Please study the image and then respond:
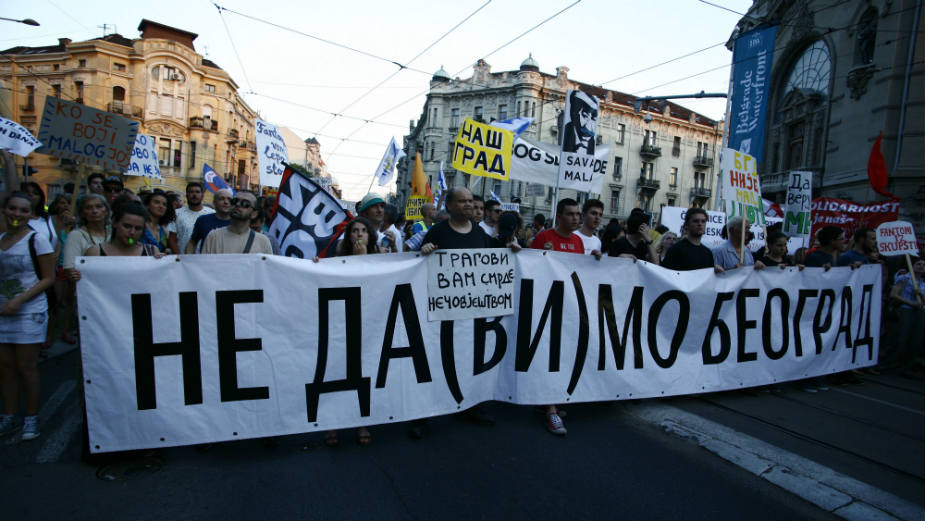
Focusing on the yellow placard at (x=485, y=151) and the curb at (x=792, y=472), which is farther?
the yellow placard at (x=485, y=151)

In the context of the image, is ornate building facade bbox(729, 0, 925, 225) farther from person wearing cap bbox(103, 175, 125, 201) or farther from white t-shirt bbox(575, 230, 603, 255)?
person wearing cap bbox(103, 175, 125, 201)

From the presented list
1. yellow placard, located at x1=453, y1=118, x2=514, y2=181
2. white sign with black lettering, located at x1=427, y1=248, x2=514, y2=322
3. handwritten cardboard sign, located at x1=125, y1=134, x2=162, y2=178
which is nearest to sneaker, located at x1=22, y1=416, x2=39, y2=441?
white sign with black lettering, located at x1=427, y1=248, x2=514, y2=322

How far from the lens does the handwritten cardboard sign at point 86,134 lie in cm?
642

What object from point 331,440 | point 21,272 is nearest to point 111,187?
point 21,272

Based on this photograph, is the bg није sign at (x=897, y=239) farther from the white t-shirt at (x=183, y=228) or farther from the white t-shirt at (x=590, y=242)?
the white t-shirt at (x=183, y=228)

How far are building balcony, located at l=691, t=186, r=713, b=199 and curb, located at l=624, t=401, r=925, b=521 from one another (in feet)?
187

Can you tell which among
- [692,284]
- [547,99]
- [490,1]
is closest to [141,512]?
[692,284]

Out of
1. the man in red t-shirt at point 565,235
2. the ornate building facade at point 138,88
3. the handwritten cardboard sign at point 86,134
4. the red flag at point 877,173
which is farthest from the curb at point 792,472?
the ornate building facade at point 138,88

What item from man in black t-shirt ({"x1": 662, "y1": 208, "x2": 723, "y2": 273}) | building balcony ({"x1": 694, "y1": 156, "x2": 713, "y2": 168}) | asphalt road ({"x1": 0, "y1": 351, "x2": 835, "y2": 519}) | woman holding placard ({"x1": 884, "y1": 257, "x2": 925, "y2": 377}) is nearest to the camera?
asphalt road ({"x1": 0, "y1": 351, "x2": 835, "y2": 519})

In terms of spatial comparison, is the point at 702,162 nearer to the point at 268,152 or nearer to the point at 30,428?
the point at 268,152

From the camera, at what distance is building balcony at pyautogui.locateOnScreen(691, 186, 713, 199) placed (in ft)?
183

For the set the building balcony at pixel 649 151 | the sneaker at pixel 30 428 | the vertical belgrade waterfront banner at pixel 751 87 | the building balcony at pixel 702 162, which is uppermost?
the building balcony at pixel 649 151

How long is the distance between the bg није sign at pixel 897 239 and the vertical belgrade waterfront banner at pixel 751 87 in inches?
260

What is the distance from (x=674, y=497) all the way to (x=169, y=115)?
50783 mm
